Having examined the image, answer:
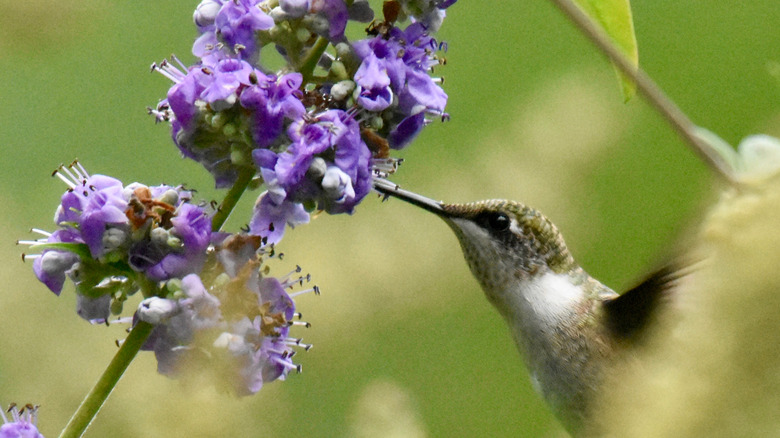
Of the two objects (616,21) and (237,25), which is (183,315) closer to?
(237,25)

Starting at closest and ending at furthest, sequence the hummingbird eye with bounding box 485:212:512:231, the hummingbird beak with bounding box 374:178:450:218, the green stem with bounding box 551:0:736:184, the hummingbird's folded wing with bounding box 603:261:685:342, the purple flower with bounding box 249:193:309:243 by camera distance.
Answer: the green stem with bounding box 551:0:736:184 < the purple flower with bounding box 249:193:309:243 < the hummingbird's folded wing with bounding box 603:261:685:342 < the hummingbird beak with bounding box 374:178:450:218 < the hummingbird eye with bounding box 485:212:512:231

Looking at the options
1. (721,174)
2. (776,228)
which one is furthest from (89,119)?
(776,228)

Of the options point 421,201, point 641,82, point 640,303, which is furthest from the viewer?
point 421,201

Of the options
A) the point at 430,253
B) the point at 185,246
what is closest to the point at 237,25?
the point at 185,246

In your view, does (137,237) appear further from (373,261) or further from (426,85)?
(373,261)

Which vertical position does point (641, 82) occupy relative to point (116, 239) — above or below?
above

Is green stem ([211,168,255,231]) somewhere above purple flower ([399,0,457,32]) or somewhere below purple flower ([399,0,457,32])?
below

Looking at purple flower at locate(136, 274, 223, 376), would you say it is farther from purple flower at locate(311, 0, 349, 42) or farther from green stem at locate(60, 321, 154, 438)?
purple flower at locate(311, 0, 349, 42)

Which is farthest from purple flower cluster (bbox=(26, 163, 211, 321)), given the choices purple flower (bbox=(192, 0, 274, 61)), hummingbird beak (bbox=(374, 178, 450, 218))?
hummingbird beak (bbox=(374, 178, 450, 218))
